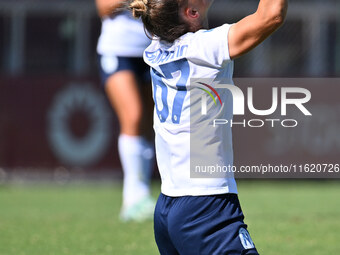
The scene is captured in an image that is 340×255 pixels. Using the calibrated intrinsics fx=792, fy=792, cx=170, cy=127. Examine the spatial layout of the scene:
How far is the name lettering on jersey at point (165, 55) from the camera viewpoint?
2979 mm

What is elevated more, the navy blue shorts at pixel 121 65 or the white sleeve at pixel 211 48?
the white sleeve at pixel 211 48

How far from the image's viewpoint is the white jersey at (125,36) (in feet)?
20.7

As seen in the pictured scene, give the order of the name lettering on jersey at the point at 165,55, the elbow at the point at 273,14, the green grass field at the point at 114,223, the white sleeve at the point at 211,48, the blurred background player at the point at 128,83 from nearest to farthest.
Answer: the elbow at the point at 273,14 < the white sleeve at the point at 211,48 < the name lettering on jersey at the point at 165,55 < the green grass field at the point at 114,223 < the blurred background player at the point at 128,83

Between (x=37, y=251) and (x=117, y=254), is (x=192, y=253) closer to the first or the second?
(x=117, y=254)

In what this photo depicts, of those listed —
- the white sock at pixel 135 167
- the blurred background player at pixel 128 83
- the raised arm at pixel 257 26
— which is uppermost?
the raised arm at pixel 257 26

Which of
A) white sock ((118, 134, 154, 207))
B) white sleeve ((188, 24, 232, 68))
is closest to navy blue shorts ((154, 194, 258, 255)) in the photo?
white sleeve ((188, 24, 232, 68))

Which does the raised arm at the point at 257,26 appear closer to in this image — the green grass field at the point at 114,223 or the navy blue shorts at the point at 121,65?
the green grass field at the point at 114,223

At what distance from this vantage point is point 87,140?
35.7ft

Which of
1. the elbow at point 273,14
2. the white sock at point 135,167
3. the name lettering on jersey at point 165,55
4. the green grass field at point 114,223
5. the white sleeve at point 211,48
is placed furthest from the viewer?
the white sock at point 135,167

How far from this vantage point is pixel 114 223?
598 centimetres

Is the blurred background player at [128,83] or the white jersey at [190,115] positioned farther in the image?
the blurred background player at [128,83]

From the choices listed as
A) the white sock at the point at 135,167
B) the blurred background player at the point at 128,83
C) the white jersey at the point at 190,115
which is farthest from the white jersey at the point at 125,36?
the white jersey at the point at 190,115

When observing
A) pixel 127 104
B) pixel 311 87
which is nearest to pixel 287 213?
pixel 127 104

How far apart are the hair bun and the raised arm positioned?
36cm
